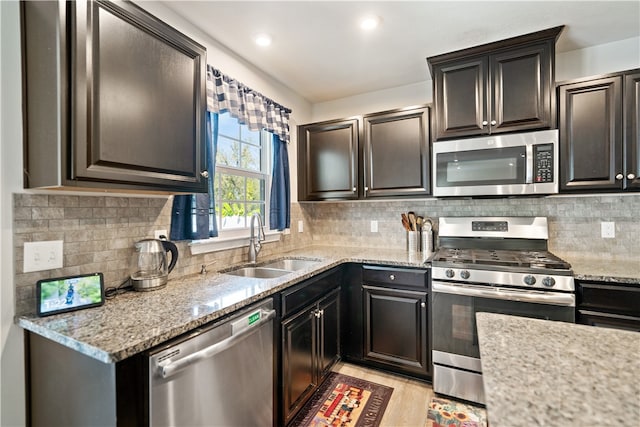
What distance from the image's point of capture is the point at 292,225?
2.98 m

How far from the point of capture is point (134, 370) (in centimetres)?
96

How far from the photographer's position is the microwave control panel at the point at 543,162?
2.04m

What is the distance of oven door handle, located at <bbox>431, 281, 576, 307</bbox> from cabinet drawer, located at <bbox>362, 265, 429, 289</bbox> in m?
0.11

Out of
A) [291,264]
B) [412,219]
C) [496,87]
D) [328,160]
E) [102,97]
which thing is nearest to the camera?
[102,97]

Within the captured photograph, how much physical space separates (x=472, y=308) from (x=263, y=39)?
229 cm

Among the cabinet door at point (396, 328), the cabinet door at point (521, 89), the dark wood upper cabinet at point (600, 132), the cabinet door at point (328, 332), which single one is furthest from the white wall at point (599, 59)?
the cabinet door at point (328, 332)

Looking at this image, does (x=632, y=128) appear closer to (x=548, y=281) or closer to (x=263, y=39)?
(x=548, y=281)

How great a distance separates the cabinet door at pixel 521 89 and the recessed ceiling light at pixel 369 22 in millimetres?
929

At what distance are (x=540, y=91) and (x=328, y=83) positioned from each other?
166 cm

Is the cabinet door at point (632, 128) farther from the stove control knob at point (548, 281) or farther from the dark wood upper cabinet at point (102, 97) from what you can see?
the dark wood upper cabinet at point (102, 97)

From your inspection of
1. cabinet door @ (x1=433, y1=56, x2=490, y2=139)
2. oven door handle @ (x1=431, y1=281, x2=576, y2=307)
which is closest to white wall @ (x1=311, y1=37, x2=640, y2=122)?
cabinet door @ (x1=433, y1=56, x2=490, y2=139)

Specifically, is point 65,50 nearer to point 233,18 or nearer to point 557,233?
point 233,18

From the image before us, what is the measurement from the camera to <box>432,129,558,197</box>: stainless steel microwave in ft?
6.71

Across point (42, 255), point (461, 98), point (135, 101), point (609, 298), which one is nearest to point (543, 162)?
point (461, 98)
